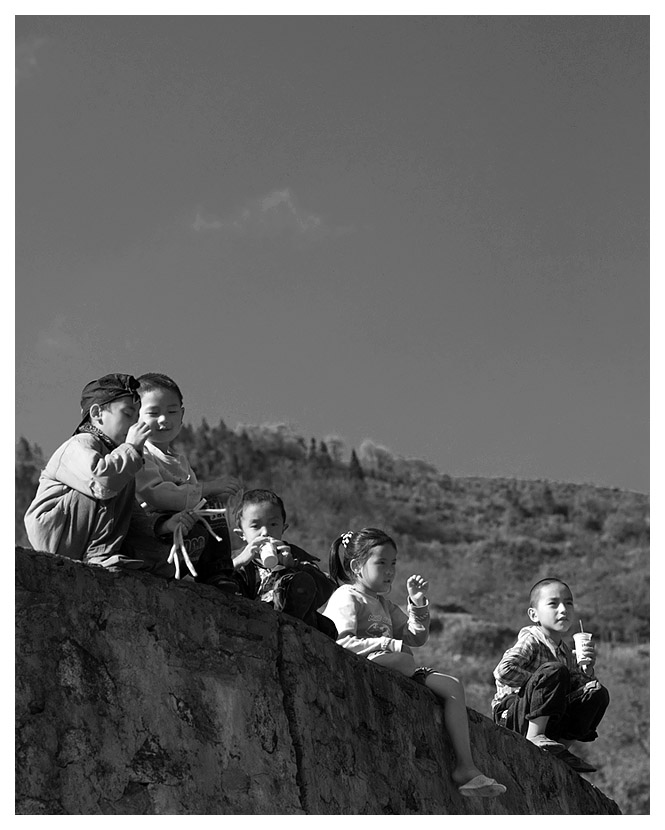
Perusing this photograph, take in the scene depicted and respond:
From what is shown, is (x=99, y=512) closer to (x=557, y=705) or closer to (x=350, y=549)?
(x=350, y=549)

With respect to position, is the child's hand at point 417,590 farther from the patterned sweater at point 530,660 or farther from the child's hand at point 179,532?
the child's hand at point 179,532

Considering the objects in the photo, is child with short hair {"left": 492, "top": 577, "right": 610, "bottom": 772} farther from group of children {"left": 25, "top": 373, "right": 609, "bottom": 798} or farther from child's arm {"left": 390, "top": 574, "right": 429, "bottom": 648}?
child's arm {"left": 390, "top": 574, "right": 429, "bottom": 648}

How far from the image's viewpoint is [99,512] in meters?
4.85

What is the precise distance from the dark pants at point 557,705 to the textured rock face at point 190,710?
1.63m

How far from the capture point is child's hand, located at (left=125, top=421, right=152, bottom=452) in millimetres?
4879

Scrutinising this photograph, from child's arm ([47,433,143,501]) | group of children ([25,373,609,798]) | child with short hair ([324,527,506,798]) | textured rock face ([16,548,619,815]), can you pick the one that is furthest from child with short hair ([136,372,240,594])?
child with short hair ([324,527,506,798])

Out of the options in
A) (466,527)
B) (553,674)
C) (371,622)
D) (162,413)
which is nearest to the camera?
(162,413)

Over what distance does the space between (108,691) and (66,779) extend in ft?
1.10

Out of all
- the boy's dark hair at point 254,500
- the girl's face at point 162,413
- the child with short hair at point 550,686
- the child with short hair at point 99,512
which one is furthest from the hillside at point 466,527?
the child with short hair at point 99,512

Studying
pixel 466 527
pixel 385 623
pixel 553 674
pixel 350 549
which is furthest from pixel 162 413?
pixel 466 527

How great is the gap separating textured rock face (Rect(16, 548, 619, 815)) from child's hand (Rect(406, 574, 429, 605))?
0.70 m

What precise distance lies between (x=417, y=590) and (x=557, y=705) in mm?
1290

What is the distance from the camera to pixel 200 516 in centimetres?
511

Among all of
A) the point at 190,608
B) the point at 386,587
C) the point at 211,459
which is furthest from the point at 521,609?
the point at 190,608
